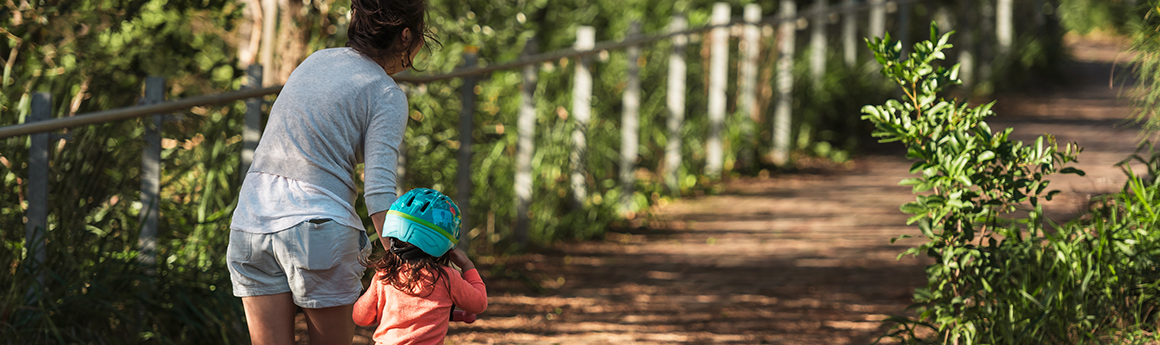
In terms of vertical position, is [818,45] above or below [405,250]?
above

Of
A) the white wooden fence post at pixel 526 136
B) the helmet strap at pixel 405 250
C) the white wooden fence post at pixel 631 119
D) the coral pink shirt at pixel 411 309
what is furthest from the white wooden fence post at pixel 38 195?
the white wooden fence post at pixel 631 119

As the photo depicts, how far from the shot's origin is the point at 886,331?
4180 millimetres

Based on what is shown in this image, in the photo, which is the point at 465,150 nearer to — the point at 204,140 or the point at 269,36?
the point at 269,36

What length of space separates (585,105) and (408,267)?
176 inches

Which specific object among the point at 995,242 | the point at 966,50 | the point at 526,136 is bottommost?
the point at 995,242

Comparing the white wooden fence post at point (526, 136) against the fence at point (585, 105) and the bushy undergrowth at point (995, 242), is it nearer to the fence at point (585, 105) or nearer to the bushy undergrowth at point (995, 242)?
the fence at point (585, 105)

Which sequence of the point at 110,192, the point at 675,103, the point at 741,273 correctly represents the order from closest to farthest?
the point at 110,192 < the point at 741,273 < the point at 675,103

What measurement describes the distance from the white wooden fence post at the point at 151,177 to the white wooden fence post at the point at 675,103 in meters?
4.85

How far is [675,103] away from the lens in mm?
7957

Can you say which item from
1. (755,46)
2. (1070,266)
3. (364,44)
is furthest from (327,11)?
(755,46)

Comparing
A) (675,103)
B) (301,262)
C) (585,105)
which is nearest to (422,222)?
(301,262)

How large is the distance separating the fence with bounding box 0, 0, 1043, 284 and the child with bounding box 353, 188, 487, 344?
4.58 feet

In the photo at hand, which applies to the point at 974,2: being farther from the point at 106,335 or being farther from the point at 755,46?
A: the point at 106,335

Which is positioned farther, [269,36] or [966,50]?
[966,50]
